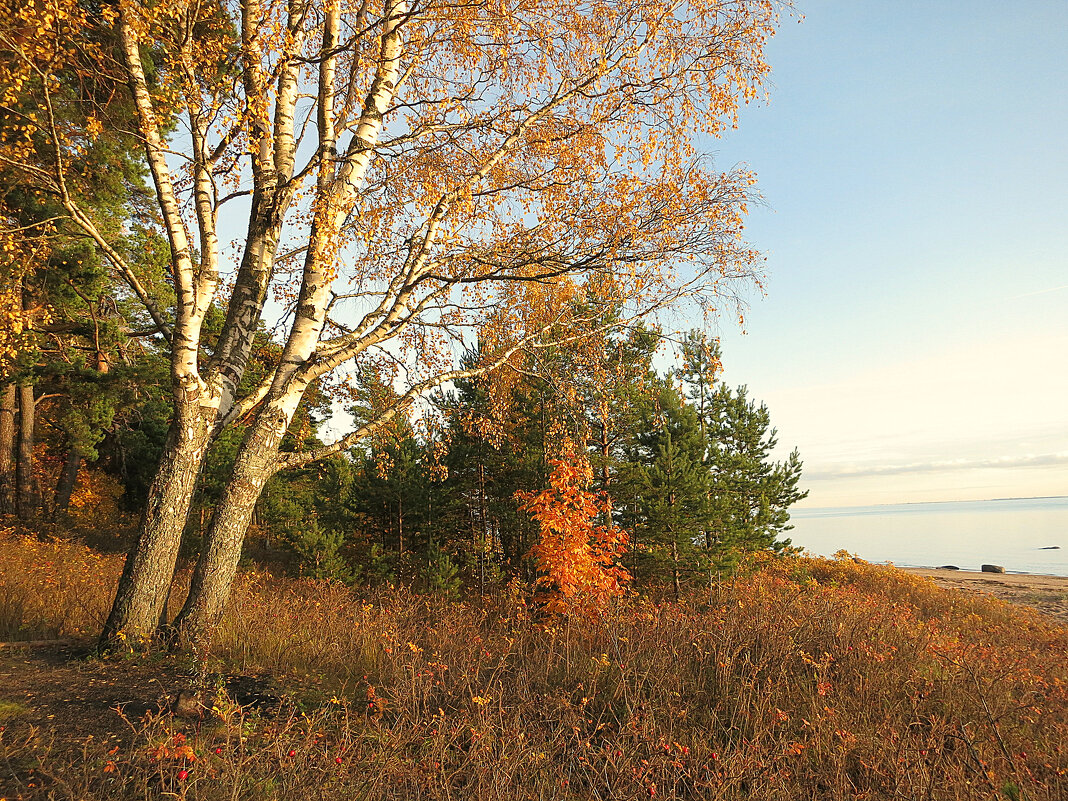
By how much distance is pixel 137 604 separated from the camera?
5199mm

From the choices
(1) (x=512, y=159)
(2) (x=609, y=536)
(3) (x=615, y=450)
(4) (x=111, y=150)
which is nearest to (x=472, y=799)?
(1) (x=512, y=159)

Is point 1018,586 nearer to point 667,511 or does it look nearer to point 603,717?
point 667,511

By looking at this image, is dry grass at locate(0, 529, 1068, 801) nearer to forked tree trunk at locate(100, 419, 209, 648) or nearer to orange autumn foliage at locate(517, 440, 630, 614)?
forked tree trunk at locate(100, 419, 209, 648)

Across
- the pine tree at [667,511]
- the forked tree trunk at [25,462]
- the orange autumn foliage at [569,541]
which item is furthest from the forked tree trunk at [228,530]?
the forked tree trunk at [25,462]

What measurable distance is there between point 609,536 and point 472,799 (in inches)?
303

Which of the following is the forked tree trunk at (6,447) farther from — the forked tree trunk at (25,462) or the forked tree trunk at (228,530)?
the forked tree trunk at (228,530)

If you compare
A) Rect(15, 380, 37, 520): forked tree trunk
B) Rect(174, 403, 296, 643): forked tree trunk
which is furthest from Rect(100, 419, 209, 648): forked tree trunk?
Rect(15, 380, 37, 520): forked tree trunk

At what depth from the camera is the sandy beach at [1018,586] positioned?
21234 mm

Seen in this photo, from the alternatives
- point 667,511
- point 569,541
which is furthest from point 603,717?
point 667,511

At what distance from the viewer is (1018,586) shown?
26484mm

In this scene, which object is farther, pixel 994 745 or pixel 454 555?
pixel 454 555

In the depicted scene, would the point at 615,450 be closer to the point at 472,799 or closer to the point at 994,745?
the point at 994,745

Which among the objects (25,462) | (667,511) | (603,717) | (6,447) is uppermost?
Answer: (6,447)

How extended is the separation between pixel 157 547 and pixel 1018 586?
1374 inches
